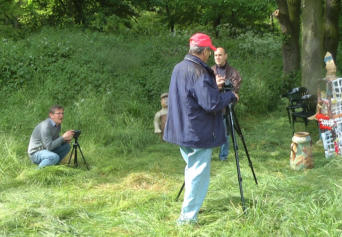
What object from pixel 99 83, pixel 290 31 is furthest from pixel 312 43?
A: pixel 99 83

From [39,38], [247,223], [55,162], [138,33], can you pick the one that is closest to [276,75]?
[138,33]

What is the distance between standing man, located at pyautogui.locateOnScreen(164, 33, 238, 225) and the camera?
3.57m

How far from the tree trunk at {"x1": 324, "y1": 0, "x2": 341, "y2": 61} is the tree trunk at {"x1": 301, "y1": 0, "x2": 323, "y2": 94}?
8.98 feet

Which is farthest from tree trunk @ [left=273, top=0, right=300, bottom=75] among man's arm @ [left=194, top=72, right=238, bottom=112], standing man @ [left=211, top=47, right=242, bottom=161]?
man's arm @ [left=194, top=72, right=238, bottom=112]

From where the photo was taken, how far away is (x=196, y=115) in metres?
3.67

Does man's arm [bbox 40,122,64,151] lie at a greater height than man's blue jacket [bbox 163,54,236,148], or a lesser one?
lesser

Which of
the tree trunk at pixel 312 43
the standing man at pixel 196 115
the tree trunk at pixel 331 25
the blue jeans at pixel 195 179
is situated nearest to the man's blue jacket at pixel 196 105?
the standing man at pixel 196 115

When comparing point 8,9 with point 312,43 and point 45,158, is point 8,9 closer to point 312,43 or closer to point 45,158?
point 45,158

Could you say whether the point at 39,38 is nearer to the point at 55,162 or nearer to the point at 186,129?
the point at 55,162

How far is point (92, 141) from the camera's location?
715 centimetres

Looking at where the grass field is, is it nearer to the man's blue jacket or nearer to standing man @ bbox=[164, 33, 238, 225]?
standing man @ bbox=[164, 33, 238, 225]

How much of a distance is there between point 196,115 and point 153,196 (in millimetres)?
1527

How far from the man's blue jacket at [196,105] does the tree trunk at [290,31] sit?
28.1 feet

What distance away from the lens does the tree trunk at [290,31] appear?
451 inches
